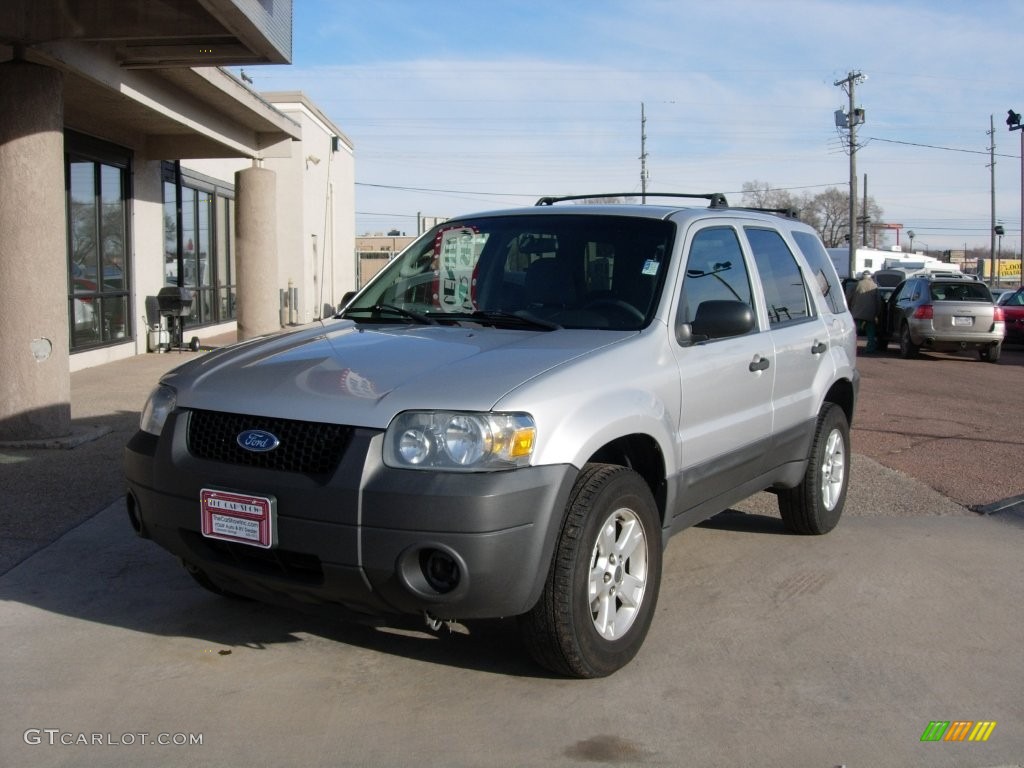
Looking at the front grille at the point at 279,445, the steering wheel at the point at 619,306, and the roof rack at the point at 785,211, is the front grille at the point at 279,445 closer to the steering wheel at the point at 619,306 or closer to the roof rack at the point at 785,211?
the steering wheel at the point at 619,306

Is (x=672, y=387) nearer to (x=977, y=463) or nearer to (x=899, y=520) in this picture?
(x=899, y=520)

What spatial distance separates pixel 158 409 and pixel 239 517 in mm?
758

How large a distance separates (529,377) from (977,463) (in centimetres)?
632

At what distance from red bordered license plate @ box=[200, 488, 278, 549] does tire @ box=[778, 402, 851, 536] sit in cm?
343

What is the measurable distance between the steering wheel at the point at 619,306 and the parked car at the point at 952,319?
51.8 ft

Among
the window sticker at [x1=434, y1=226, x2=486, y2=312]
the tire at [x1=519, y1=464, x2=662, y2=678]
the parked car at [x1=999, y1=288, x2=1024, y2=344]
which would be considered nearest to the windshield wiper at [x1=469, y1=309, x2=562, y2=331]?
the window sticker at [x1=434, y1=226, x2=486, y2=312]

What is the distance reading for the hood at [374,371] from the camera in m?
3.69

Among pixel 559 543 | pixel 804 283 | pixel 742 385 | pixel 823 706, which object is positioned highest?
pixel 804 283

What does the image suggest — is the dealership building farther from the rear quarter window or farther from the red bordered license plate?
the rear quarter window

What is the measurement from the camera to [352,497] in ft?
11.7

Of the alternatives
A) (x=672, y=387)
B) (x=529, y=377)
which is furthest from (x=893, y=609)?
(x=529, y=377)

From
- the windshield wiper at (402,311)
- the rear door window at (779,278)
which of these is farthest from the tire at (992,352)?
the windshield wiper at (402,311)

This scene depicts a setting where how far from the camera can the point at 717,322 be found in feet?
15.0

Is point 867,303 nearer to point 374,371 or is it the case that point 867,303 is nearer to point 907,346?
point 907,346
